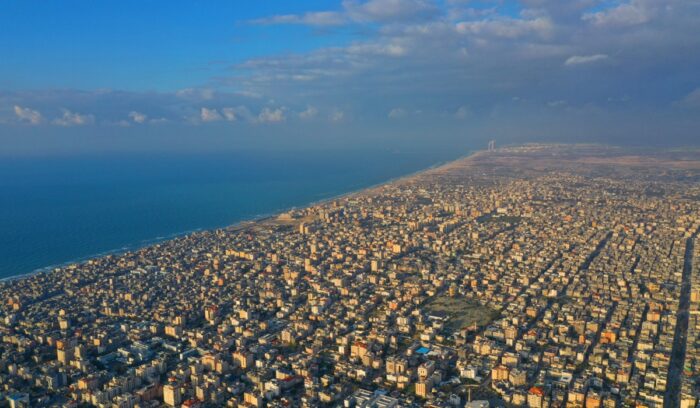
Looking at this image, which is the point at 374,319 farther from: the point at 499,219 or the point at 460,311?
the point at 499,219

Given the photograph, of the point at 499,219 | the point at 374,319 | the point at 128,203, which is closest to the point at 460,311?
the point at 374,319

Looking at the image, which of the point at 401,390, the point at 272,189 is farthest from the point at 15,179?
the point at 401,390

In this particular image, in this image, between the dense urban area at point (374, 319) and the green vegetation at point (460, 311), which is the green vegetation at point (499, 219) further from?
the green vegetation at point (460, 311)

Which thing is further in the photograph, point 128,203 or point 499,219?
point 128,203

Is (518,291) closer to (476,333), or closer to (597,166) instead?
(476,333)

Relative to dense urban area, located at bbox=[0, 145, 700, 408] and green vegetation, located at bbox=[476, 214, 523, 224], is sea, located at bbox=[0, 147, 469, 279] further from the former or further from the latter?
green vegetation, located at bbox=[476, 214, 523, 224]

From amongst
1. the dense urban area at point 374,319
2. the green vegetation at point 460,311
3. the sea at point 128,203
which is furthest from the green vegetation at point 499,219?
the sea at point 128,203

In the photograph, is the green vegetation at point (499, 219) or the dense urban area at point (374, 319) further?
the green vegetation at point (499, 219)
